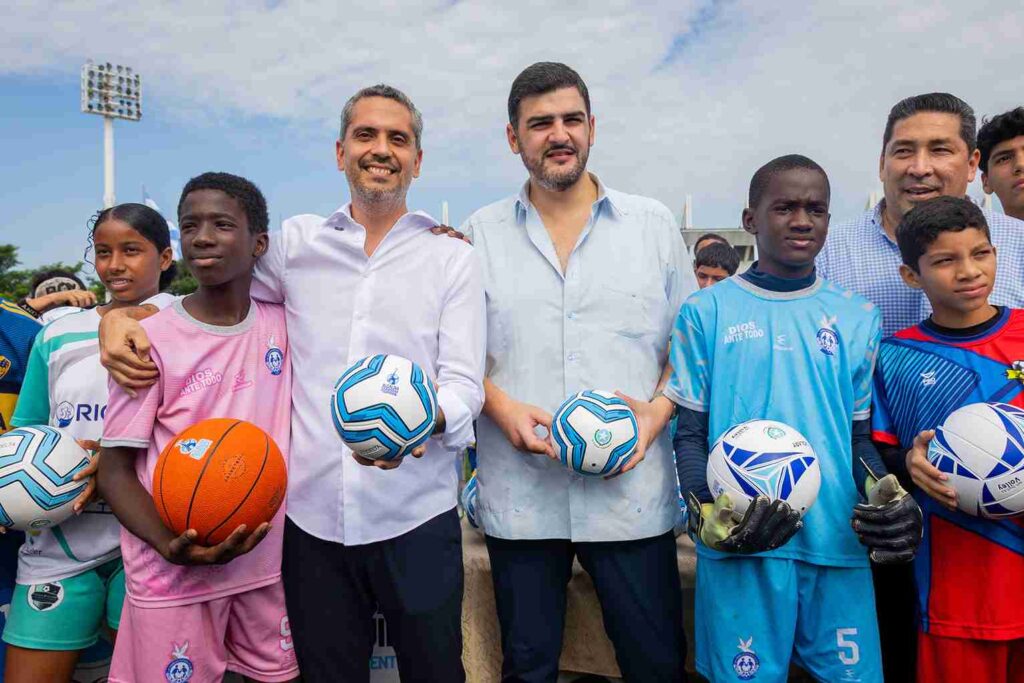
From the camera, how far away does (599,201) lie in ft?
10.7

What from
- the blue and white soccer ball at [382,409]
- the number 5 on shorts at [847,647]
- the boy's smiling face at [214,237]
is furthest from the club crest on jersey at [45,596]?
the number 5 on shorts at [847,647]

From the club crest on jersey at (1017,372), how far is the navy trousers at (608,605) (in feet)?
5.01

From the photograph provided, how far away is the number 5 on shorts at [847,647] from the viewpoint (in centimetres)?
266

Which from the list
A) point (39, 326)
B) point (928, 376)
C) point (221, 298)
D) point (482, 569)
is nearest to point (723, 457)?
point (928, 376)

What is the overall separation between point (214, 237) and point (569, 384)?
166cm

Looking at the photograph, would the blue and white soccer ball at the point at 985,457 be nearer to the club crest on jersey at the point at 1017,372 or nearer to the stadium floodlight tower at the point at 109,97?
the club crest on jersey at the point at 1017,372

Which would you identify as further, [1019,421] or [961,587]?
[961,587]

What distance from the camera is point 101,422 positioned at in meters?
3.26

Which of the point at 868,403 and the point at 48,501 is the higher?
the point at 868,403

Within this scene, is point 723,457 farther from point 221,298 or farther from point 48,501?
point 48,501

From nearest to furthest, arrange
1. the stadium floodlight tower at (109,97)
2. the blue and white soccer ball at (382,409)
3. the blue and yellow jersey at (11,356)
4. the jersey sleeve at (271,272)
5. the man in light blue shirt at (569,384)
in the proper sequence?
the blue and white soccer ball at (382,409)
the man in light blue shirt at (569,384)
the jersey sleeve at (271,272)
the blue and yellow jersey at (11,356)
the stadium floodlight tower at (109,97)

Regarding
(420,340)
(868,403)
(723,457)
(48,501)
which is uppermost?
(420,340)

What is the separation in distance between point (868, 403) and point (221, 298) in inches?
110

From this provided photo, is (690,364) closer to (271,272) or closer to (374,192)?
(374,192)
